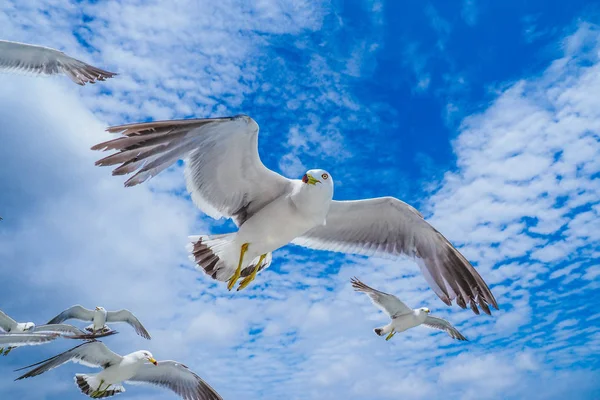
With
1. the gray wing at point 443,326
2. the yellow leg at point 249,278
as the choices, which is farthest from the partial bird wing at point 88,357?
the gray wing at point 443,326

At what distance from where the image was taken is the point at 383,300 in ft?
40.8

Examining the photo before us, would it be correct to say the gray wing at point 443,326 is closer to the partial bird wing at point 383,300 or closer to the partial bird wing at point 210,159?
the partial bird wing at point 383,300

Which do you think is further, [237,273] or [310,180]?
[237,273]

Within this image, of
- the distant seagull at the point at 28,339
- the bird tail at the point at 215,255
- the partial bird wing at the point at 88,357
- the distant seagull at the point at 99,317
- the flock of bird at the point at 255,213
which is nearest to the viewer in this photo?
the flock of bird at the point at 255,213

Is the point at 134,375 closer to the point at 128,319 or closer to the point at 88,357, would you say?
the point at 88,357

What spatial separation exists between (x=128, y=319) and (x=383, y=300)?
7.03m

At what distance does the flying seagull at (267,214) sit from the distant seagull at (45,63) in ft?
24.4

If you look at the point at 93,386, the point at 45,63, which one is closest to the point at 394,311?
the point at 93,386

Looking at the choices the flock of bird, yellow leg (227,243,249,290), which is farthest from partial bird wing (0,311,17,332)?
yellow leg (227,243,249,290)

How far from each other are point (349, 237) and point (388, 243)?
537 millimetres

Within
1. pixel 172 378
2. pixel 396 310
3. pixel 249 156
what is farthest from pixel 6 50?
pixel 396 310

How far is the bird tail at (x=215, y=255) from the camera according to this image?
651 centimetres

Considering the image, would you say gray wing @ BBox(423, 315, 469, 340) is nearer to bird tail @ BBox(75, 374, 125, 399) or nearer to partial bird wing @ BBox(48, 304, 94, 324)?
bird tail @ BBox(75, 374, 125, 399)

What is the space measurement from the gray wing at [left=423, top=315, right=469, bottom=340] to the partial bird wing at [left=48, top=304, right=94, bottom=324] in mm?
8956
